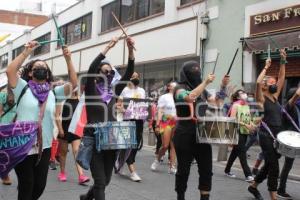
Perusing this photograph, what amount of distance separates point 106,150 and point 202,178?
1082 millimetres

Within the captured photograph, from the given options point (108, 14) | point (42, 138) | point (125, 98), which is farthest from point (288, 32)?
point (108, 14)

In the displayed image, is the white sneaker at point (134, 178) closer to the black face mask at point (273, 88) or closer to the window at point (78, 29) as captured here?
the black face mask at point (273, 88)

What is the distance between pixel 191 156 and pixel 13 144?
195 cm

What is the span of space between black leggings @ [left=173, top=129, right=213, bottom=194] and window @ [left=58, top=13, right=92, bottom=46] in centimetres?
Result: 2268

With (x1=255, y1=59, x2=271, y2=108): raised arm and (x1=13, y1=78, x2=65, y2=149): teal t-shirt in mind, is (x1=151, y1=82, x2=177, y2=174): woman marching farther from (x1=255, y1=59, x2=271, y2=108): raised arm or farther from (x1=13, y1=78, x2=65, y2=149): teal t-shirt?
(x1=13, y1=78, x2=65, y2=149): teal t-shirt

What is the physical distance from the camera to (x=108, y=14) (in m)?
25.3

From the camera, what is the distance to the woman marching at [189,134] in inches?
204

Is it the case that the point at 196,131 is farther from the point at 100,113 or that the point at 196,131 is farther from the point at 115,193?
the point at 115,193

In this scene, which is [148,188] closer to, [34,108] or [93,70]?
[93,70]

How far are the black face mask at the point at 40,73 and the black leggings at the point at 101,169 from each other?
92 centimetres

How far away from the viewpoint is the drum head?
19.3 feet

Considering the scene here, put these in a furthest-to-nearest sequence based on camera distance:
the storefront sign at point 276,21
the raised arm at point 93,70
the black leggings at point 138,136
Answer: the storefront sign at point 276,21 → the black leggings at point 138,136 → the raised arm at point 93,70

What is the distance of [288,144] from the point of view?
585cm

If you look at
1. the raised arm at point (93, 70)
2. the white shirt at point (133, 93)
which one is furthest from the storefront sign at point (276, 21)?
the raised arm at point (93, 70)
